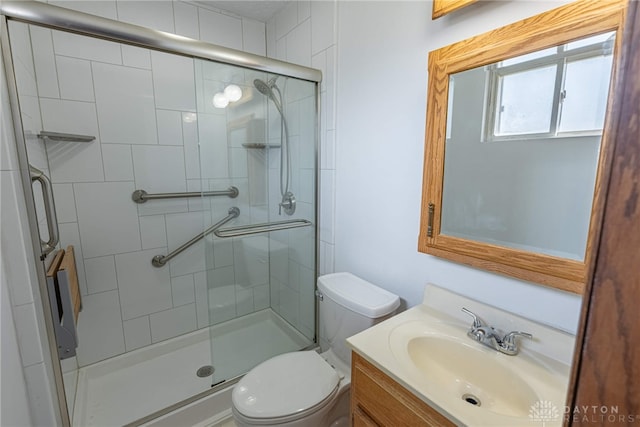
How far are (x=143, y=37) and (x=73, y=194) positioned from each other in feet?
3.39

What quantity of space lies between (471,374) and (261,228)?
1.32 meters

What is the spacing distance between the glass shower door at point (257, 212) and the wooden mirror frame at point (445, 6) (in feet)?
2.82

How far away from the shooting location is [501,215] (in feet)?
3.23

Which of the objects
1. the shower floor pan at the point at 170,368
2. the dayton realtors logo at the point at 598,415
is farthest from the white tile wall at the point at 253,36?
the dayton realtors logo at the point at 598,415

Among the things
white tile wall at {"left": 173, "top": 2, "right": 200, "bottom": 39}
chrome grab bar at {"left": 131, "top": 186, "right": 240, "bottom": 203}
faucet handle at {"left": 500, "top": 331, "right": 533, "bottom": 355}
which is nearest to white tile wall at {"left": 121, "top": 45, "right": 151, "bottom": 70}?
white tile wall at {"left": 173, "top": 2, "right": 200, "bottom": 39}

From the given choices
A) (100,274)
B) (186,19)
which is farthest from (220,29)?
(100,274)

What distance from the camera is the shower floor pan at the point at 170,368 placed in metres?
1.57

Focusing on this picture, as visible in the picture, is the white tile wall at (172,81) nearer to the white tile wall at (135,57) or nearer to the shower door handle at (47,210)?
the white tile wall at (135,57)

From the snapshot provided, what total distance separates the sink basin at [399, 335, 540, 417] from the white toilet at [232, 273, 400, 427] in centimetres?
26

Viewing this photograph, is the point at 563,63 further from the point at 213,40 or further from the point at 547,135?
the point at 213,40

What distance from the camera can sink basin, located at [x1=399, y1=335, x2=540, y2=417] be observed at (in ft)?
2.72

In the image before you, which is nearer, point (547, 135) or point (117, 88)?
point (547, 135)

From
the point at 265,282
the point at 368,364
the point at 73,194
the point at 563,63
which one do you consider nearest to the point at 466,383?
the point at 368,364

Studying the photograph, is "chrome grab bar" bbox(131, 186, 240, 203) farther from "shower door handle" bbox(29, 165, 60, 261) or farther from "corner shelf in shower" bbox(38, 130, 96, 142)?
"shower door handle" bbox(29, 165, 60, 261)
